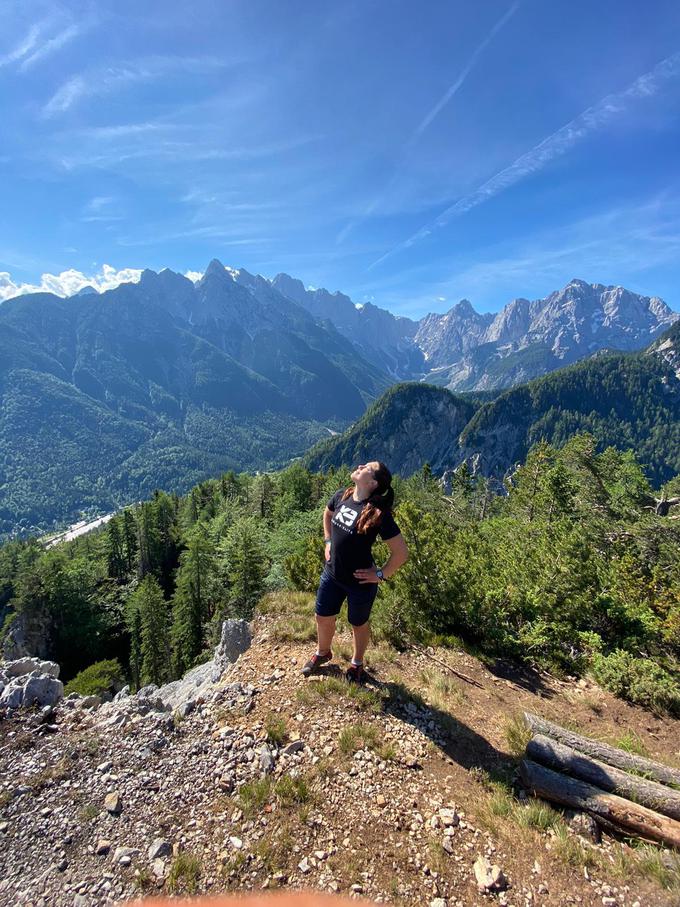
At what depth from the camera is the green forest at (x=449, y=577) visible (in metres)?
9.12

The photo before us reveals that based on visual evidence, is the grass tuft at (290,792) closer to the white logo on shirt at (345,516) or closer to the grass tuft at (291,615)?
the white logo on shirt at (345,516)

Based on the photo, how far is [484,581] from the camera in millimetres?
10078

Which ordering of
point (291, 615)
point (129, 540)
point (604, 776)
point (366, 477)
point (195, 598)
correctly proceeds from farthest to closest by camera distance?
point (129, 540), point (195, 598), point (291, 615), point (366, 477), point (604, 776)

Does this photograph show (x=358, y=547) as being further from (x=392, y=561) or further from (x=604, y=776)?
(x=604, y=776)

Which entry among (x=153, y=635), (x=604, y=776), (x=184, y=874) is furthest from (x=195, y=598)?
(x=604, y=776)

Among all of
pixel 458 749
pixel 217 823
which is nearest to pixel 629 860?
pixel 458 749

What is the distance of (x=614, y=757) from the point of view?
523 cm

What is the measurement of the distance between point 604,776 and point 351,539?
4.20 m

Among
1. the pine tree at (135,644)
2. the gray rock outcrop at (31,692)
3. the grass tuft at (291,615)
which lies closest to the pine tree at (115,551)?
the pine tree at (135,644)

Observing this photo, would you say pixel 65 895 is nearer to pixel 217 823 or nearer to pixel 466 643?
pixel 217 823

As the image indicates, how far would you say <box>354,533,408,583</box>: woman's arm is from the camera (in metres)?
5.92

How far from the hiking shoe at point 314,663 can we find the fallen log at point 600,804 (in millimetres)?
3329

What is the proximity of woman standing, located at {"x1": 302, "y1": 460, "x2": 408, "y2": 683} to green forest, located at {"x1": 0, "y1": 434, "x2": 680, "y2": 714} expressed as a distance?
279 cm

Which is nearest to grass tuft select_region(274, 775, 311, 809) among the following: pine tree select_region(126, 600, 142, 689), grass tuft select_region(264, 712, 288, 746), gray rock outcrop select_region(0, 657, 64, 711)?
grass tuft select_region(264, 712, 288, 746)
